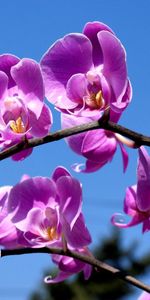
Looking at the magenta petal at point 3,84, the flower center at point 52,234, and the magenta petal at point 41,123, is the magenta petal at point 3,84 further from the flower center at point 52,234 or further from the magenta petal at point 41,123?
the flower center at point 52,234

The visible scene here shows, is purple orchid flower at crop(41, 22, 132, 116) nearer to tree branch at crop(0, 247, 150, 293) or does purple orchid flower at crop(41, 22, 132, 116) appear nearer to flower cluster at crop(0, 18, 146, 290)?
flower cluster at crop(0, 18, 146, 290)

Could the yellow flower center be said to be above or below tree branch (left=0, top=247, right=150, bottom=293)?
above

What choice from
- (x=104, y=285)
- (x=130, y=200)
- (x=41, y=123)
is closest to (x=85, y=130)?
(x=41, y=123)

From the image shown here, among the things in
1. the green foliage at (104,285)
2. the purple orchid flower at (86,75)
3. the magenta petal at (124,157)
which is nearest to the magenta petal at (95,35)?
the purple orchid flower at (86,75)

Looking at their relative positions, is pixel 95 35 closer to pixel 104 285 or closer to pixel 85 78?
pixel 85 78

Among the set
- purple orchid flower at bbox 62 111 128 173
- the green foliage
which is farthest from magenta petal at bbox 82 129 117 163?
the green foliage

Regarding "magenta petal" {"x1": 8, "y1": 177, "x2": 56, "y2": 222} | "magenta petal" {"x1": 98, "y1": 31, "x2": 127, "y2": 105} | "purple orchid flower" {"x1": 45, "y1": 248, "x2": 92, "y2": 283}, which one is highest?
"magenta petal" {"x1": 98, "y1": 31, "x2": 127, "y2": 105}

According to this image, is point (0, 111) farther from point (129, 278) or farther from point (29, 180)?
point (129, 278)
